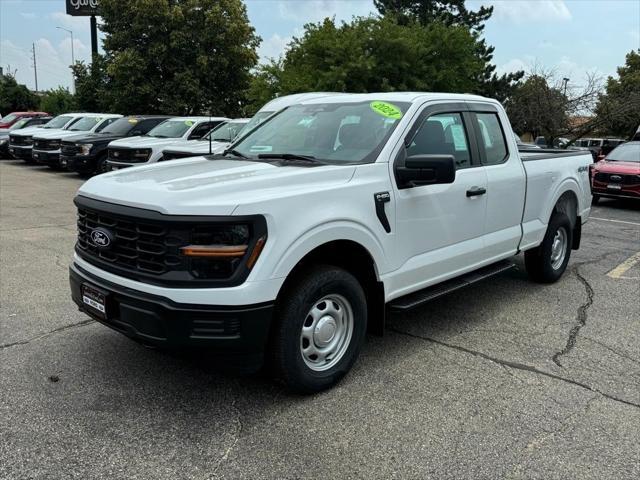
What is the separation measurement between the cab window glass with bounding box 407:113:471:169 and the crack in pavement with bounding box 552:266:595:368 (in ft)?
5.36

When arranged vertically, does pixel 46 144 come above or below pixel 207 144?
below

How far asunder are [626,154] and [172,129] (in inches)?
441

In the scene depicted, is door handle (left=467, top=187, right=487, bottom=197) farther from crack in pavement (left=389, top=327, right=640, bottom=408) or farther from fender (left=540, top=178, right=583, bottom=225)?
fender (left=540, top=178, right=583, bottom=225)

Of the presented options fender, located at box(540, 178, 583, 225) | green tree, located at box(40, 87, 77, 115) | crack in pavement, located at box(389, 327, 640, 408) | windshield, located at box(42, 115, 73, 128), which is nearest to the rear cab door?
fender, located at box(540, 178, 583, 225)

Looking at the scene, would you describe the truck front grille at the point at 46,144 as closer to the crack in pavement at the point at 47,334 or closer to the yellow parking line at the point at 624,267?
the crack in pavement at the point at 47,334

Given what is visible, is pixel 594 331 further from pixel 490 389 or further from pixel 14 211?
pixel 14 211

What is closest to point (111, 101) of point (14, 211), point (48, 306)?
point (14, 211)

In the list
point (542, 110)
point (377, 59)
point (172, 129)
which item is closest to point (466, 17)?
point (542, 110)

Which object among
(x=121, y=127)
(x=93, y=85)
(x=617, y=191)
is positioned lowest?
(x=617, y=191)

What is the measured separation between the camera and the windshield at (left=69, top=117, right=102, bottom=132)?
18719 millimetres

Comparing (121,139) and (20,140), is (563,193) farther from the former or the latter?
(20,140)

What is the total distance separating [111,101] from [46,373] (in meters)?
28.0

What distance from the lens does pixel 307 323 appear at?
11.9 ft

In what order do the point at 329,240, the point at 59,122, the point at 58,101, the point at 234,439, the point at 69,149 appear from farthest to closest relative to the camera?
the point at 58,101 → the point at 59,122 → the point at 69,149 → the point at 329,240 → the point at 234,439
